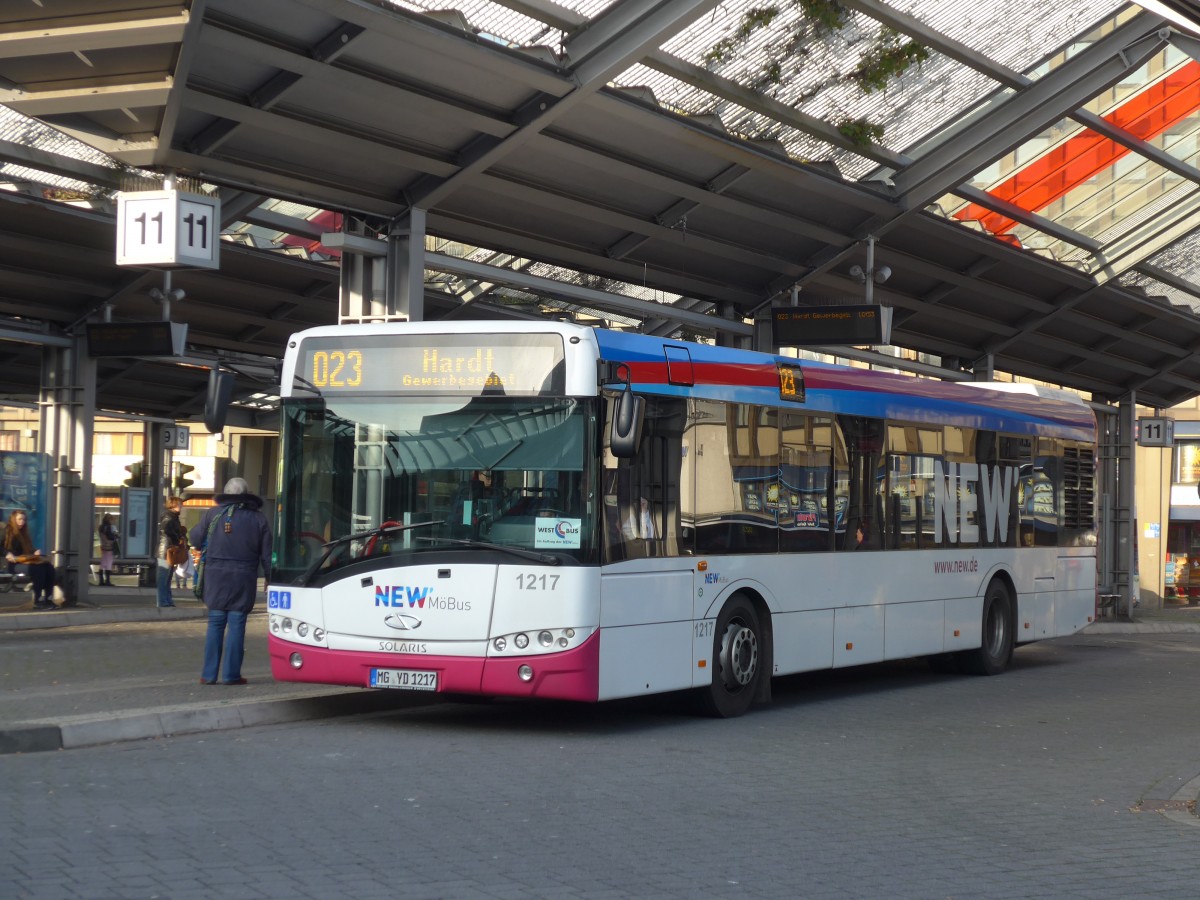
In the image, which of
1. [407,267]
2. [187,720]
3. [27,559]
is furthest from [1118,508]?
[187,720]

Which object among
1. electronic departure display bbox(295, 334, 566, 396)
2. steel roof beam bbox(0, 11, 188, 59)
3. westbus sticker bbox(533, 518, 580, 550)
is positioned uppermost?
steel roof beam bbox(0, 11, 188, 59)

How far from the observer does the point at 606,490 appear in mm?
11438

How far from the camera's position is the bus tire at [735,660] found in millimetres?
12828

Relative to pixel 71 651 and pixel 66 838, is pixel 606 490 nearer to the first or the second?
pixel 66 838

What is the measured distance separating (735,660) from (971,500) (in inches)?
219

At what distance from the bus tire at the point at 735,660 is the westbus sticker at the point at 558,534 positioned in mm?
2030

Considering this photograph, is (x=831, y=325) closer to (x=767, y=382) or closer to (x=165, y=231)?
(x=767, y=382)

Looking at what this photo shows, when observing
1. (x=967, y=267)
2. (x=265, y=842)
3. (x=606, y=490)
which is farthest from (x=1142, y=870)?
(x=967, y=267)

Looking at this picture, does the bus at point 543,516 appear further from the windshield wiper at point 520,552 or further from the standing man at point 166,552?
the standing man at point 166,552

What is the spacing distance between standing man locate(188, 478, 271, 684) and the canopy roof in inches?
136

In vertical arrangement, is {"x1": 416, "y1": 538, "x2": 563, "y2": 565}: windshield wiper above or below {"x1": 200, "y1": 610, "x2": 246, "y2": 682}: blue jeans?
above

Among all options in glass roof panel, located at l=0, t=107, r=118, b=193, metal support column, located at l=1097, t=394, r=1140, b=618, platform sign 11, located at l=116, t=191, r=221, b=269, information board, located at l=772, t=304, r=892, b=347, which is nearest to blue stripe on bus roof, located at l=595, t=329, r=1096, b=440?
information board, located at l=772, t=304, r=892, b=347

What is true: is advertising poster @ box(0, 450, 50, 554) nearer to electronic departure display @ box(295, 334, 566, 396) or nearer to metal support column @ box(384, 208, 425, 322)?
metal support column @ box(384, 208, 425, 322)

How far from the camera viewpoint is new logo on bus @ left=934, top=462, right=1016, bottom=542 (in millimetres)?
16891
